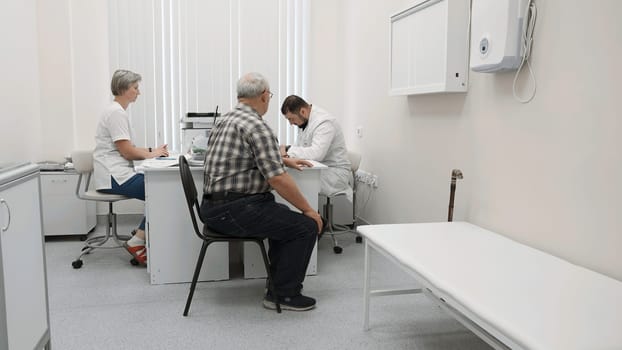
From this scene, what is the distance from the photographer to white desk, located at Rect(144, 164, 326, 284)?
2.99m

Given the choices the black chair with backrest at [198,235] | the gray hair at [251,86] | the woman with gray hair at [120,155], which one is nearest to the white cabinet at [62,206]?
the woman with gray hair at [120,155]

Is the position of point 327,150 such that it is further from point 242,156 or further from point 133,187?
point 133,187

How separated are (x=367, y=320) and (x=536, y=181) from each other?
102cm

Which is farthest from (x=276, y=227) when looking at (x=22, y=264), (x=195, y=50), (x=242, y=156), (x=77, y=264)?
(x=195, y=50)

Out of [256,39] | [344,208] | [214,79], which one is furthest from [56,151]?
[344,208]

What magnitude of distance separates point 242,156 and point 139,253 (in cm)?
138

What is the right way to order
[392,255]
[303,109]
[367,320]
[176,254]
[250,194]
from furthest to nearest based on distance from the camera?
[303,109], [176,254], [250,194], [367,320], [392,255]

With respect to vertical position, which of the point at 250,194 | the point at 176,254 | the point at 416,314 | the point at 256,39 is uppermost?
the point at 256,39

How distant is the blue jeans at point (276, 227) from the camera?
2.51m

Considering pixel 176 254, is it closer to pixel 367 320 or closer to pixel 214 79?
pixel 367 320

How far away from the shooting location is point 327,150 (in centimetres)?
374

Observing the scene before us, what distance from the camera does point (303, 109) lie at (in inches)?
151

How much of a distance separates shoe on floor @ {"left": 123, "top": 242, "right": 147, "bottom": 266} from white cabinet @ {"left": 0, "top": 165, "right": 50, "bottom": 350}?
4.64 feet

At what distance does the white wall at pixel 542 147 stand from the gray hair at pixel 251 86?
44.5 inches
